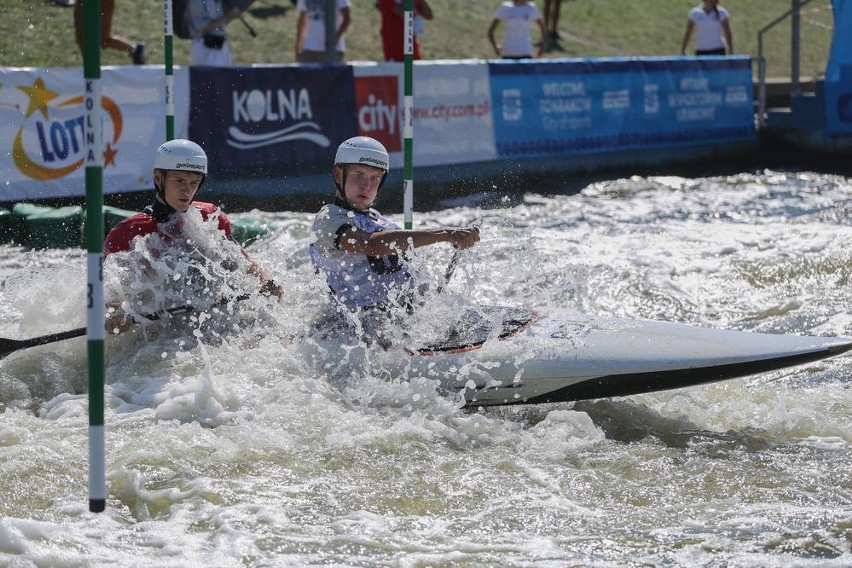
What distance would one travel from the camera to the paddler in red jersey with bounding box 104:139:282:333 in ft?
21.6

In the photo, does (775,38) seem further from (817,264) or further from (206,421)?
(206,421)

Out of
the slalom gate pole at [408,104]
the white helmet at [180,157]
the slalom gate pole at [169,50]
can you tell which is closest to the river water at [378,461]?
the white helmet at [180,157]

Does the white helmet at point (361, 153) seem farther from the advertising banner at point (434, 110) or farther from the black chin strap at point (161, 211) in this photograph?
the advertising banner at point (434, 110)

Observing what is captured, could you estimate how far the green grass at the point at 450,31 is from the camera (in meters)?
15.6

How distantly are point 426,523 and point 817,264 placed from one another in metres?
6.07

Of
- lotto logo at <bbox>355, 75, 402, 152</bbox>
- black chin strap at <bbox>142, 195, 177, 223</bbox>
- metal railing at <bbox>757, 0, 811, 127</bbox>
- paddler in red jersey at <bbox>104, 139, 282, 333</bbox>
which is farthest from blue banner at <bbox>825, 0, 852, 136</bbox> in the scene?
black chin strap at <bbox>142, 195, 177, 223</bbox>

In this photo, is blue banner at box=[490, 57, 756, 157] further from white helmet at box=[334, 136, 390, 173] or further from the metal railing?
white helmet at box=[334, 136, 390, 173]

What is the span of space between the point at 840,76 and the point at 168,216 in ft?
38.8

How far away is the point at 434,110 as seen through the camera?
1358 cm

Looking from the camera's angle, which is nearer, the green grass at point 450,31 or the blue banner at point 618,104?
the blue banner at point 618,104

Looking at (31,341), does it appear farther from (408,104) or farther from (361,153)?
(408,104)

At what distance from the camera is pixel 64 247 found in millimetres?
10328

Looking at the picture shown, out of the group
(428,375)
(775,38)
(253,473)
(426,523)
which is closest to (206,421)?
(253,473)

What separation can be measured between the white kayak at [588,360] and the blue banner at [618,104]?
8.29 meters
